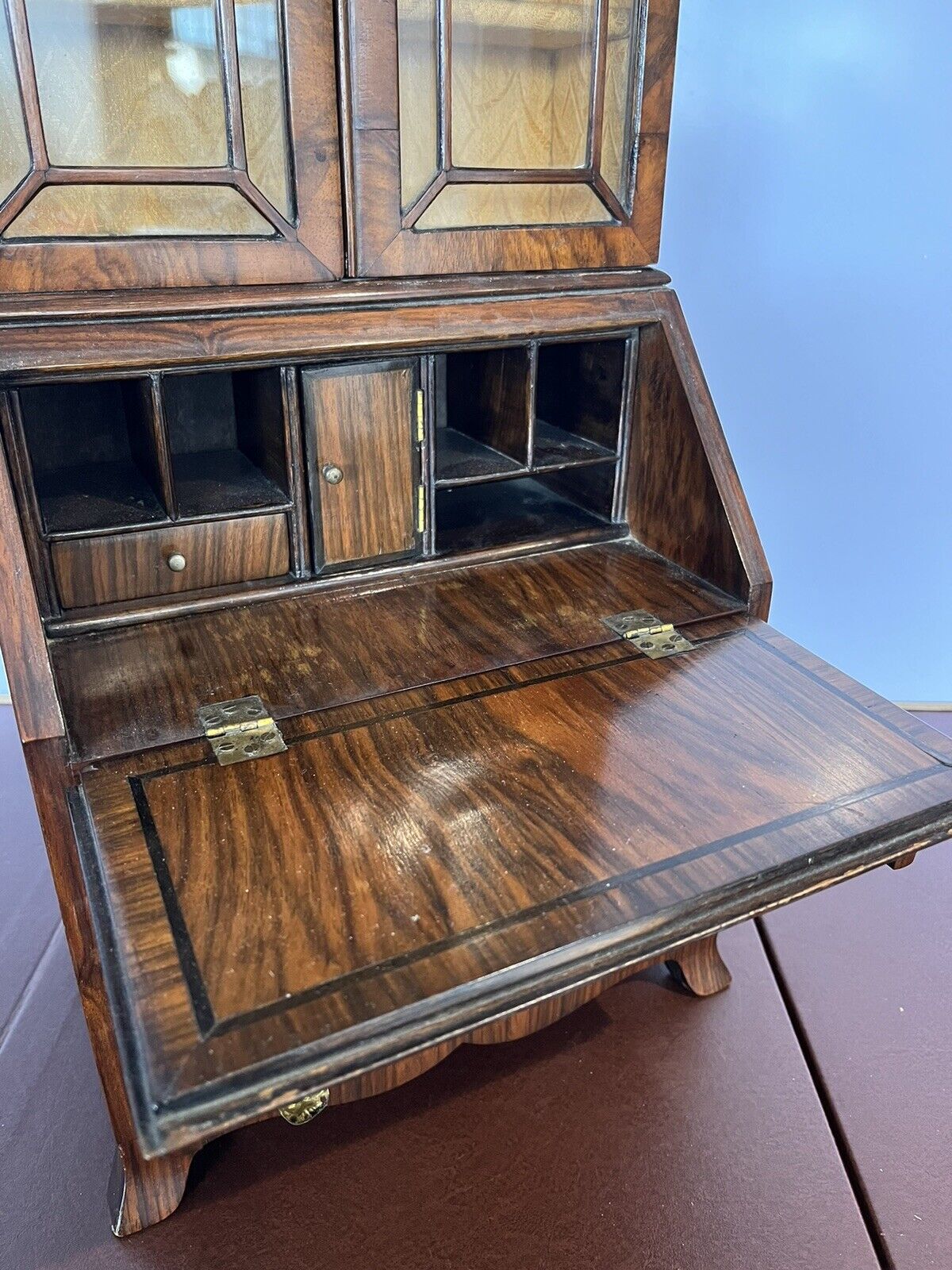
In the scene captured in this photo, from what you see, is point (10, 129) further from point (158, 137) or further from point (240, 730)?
point (240, 730)

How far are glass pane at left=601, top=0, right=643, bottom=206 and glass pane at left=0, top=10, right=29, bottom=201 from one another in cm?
64

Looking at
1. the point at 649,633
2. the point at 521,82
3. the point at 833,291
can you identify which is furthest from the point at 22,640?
the point at 833,291

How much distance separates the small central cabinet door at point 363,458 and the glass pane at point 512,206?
0.56 feet

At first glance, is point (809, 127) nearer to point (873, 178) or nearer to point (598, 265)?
point (873, 178)

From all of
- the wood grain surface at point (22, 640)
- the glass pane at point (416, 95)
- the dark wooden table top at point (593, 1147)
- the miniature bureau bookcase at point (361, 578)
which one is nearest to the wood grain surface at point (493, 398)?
the miniature bureau bookcase at point (361, 578)

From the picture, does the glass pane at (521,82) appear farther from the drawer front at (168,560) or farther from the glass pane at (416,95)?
the drawer front at (168,560)

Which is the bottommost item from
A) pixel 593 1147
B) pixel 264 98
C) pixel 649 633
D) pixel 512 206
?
pixel 593 1147

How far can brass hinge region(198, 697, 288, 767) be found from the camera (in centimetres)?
98

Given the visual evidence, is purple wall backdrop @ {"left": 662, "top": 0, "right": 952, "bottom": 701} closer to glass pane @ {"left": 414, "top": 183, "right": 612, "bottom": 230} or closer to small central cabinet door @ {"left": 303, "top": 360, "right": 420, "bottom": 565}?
glass pane @ {"left": 414, "top": 183, "right": 612, "bottom": 230}

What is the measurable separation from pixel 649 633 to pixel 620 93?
64 centimetres

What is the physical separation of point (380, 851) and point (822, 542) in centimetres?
159

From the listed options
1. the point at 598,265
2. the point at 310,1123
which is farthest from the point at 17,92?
the point at 310,1123

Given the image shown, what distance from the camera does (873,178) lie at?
72.5 inches

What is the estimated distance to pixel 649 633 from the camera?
3.99 feet
